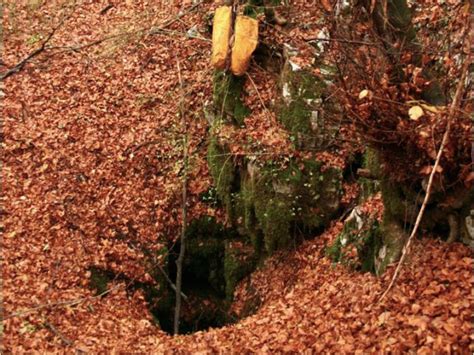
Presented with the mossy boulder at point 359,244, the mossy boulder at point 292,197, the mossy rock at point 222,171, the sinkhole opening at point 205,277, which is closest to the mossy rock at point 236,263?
the sinkhole opening at point 205,277

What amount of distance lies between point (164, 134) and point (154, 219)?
78.5 inches

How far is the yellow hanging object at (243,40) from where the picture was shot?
26.3 feet

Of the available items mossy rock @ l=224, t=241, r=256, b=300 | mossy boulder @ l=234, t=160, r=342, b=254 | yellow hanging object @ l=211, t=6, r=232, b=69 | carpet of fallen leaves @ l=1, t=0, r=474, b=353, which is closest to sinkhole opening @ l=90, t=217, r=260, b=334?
mossy rock @ l=224, t=241, r=256, b=300

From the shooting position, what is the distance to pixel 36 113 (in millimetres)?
10766

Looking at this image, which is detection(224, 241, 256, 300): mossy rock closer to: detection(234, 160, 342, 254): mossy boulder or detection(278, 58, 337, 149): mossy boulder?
detection(234, 160, 342, 254): mossy boulder

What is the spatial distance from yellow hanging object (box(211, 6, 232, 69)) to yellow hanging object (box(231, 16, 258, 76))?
13 cm

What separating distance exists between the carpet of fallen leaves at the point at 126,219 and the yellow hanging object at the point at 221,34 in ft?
2.75

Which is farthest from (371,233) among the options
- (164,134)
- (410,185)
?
(164,134)

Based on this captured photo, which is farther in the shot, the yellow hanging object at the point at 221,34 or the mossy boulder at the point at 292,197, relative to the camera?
the yellow hanging object at the point at 221,34

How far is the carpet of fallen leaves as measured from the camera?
15.8 ft

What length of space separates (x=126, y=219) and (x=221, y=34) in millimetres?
3458

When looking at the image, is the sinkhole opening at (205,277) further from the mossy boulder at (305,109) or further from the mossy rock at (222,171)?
the mossy boulder at (305,109)

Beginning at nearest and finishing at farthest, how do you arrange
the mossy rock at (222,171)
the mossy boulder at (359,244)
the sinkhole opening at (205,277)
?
1. the mossy boulder at (359,244)
2. the sinkhole opening at (205,277)
3. the mossy rock at (222,171)

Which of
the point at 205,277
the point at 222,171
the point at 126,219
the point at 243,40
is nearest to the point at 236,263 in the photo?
the point at 205,277
